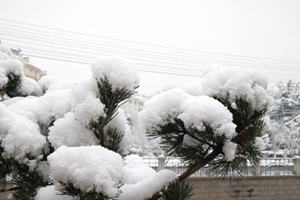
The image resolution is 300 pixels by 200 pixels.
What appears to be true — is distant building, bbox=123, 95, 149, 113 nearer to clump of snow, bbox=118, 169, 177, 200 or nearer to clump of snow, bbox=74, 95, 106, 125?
clump of snow, bbox=118, 169, 177, 200

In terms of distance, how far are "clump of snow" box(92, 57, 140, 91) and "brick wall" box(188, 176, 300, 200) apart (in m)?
6.06

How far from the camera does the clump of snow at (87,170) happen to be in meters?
0.65

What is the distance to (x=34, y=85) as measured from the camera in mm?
1901

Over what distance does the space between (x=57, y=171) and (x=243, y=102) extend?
1.90 feet

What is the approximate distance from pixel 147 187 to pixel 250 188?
Answer: 7.01m

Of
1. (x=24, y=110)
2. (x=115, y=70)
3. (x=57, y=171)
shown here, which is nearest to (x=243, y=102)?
(x=115, y=70)

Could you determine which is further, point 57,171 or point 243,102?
point 243,102

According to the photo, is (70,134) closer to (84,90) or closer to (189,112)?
(84,90)

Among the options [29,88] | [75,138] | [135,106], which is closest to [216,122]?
[75,138]

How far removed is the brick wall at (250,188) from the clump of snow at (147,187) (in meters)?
5.86

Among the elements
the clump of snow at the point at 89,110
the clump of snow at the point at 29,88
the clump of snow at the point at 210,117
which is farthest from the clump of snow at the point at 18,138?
the clump of snow at the point at 29,88

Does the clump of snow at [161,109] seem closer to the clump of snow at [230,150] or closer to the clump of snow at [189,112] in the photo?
the clump of snow at [189,112]

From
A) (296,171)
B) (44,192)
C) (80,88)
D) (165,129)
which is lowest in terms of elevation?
(296,171)

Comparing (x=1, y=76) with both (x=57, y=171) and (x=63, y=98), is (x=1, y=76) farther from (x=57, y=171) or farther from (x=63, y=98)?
(x=57, y=171)
